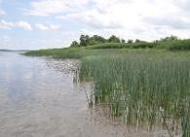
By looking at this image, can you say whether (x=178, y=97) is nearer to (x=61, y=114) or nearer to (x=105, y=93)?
(x=105, y=93)

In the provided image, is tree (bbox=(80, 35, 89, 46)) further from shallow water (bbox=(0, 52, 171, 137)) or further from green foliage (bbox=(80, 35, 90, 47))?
shallow water (bbox=(0, 52, 171, 137))

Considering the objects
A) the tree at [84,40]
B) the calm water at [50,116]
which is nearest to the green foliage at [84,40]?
the tree at [84,40]

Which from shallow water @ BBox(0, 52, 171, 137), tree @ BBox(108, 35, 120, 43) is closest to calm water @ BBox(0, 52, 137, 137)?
shallow water @ BBox(0, 52, 171, 137)

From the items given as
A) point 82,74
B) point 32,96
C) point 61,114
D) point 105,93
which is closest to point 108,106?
point 105,93

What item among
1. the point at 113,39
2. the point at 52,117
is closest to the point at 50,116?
the point at 52,117

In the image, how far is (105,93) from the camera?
36.6 feet

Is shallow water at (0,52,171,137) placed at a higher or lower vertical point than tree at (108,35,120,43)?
lower

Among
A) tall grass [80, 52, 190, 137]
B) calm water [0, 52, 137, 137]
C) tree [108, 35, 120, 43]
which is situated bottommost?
calm water [0, 52, 137, 137]

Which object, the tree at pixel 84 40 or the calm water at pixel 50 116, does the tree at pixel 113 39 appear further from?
the calm water at pixel 50 116

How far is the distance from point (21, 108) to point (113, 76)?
306 centimetres

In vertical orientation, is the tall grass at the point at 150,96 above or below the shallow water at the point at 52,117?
above

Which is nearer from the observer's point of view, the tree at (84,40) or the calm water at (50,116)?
the calm water at (50,116)

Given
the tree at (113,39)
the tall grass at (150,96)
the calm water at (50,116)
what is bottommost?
the calm water at (50,116)

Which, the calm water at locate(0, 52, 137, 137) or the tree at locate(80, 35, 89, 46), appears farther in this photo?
the tree at locate(80, 35, 89, 46)
